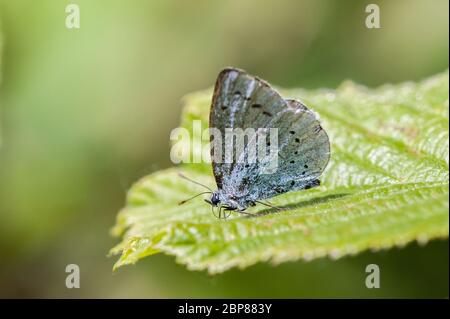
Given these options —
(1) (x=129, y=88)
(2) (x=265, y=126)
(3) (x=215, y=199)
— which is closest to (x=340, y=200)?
(2) (x=265, y=126)

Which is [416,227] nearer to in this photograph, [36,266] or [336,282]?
[336,282]

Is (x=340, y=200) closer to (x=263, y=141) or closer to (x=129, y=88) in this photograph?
(x=263, y=141)

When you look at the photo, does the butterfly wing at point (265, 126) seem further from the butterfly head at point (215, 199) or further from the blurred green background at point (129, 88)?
the blurred green background at point (129, 88)

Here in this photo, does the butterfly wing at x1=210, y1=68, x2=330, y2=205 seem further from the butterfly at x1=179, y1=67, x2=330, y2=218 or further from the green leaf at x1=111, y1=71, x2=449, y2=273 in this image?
the green leaf at x1=111, y1=71, x2=449, y2=273

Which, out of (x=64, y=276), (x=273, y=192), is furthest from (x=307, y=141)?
(x=64, y=276)

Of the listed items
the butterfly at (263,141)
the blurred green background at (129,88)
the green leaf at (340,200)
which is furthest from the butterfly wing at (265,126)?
the blurred green background at (129,88)

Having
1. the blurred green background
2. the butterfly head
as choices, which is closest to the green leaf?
the butterfly head
